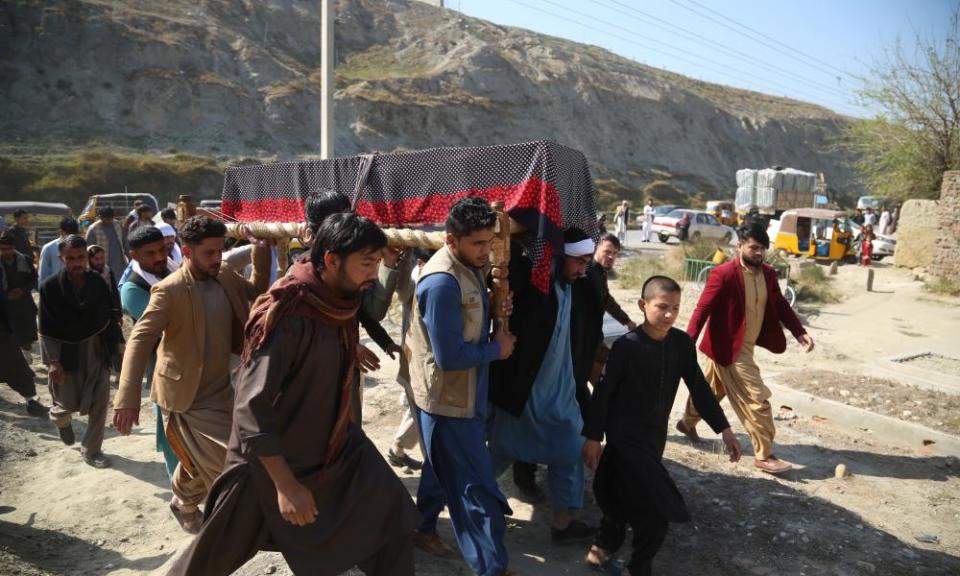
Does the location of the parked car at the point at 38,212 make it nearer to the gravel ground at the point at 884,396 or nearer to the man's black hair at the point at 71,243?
the man's black hair at the point at 71,243

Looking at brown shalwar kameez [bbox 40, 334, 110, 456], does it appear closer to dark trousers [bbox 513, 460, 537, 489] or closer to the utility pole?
dark trousers [bbox 513, 460, 537, 489]

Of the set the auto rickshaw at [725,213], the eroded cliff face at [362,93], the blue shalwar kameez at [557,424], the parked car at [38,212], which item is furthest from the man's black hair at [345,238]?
the eroded cliff face at [362,93]

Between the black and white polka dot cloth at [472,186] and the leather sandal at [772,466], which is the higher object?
the black and white polka dot cloth at [472,186]

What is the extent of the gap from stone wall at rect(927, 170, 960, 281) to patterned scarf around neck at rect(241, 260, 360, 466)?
1547 centimetres

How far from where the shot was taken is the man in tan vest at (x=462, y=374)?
271cm

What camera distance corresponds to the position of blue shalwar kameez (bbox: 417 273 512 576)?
2.70m

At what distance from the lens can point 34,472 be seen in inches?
180

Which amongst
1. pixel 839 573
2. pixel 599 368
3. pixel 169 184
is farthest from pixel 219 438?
pixel 169 184

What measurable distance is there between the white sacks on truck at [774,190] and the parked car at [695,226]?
6329mm

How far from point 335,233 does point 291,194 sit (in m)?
2.54

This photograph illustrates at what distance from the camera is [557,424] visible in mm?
3350

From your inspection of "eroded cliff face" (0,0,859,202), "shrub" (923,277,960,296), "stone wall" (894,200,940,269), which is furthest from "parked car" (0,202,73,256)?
"stone wall" (894,200,940,269)

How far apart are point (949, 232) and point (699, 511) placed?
44.8 ft

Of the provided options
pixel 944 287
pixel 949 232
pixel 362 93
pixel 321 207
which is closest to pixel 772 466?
pixel 321 207
